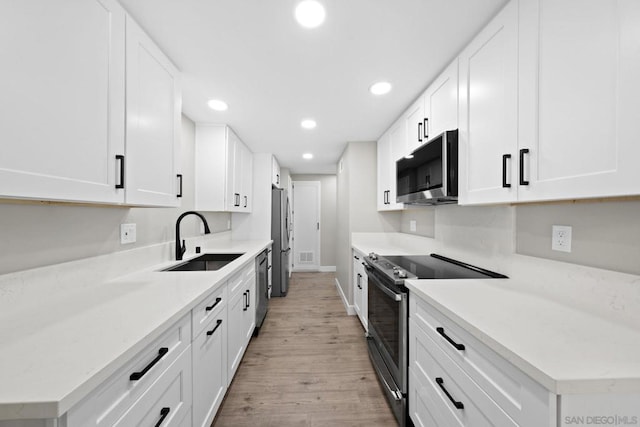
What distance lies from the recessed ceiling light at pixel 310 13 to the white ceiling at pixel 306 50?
0.10ft

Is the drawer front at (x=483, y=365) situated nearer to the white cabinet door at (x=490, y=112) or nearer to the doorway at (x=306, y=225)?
the white cabinet door at (x=490, y=112)

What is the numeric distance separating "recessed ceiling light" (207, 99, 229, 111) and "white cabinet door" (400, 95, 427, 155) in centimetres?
164

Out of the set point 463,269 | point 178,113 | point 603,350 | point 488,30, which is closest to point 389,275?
point 463,269

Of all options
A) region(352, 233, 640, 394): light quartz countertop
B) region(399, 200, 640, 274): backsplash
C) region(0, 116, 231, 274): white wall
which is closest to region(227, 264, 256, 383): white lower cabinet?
region(0, 116, 231, 274): white wall

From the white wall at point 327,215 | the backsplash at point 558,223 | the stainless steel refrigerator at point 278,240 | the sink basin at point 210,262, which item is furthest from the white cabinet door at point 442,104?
the white wall at point 327,215

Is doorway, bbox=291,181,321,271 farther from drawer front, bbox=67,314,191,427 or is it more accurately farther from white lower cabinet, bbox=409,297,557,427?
drawer front, bbox=67,314,191,427

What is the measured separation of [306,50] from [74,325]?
167cm

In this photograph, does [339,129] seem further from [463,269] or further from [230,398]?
[230,398]

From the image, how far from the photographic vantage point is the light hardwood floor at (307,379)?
1.60 metres

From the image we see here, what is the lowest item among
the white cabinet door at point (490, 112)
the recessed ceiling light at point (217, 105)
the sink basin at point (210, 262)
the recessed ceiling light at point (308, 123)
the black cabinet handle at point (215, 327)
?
the black cabinet handle at point (215, 327)

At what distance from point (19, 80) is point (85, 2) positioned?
18.5 inches

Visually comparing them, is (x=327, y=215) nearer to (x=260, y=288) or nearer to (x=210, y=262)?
(x=260, y=288)

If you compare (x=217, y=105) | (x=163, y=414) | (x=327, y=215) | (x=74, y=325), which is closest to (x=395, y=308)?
→ (x=163, y=414)

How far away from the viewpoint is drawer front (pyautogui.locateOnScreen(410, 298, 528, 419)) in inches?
28.0
